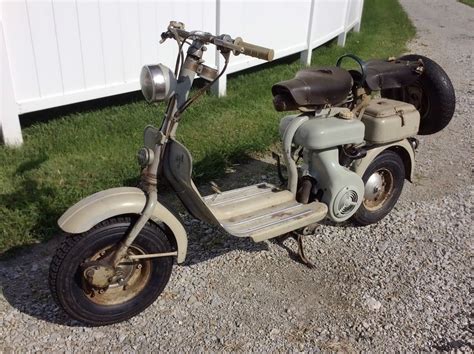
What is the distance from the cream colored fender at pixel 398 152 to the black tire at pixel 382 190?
5 cm

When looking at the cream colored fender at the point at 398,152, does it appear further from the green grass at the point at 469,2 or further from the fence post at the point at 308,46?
the green grass at the point at 469,2

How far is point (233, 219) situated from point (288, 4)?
4546 millimetres

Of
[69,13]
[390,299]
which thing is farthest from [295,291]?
[69,13]

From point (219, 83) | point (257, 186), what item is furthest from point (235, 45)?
point (219, 83)

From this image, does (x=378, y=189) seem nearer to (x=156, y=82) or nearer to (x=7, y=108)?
(x=156, y=82)

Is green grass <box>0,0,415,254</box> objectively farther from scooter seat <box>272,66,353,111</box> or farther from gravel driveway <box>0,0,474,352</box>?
scooter seat <box>272,66,353,111</box>

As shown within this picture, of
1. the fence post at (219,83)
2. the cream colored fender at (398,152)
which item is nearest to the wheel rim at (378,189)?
the cream colored fender at (398,152)

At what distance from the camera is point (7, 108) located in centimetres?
425

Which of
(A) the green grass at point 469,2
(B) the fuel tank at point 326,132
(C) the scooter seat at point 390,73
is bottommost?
(A) the green grass at point 469,2

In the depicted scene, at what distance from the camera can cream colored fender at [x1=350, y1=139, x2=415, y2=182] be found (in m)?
3.29

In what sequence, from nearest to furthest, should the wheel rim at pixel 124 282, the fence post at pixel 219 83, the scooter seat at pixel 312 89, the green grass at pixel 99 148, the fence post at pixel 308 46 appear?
the wheel rim at pixel 124 282, the scooter seat at pixel 312 89, the green grass at pixel 99 148, the fence post at pixel 219 83, the fence post at pixel 308 46

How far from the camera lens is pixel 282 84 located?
2908mm

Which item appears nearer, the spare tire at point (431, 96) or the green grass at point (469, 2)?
the spare tire at point (431, 96)

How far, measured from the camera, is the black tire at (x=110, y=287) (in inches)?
94.7
